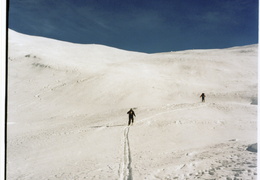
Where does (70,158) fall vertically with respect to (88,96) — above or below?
below

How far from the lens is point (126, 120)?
15.9 metres

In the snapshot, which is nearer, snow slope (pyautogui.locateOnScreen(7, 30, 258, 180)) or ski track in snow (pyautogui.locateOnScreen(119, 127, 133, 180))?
ski track in snow (pyautogui.locateOnScreen(119, 127, 133, 180))

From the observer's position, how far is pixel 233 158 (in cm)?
589

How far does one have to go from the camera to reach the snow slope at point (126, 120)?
666 centimetres

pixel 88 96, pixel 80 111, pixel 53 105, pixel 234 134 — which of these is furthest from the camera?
pixel 88 96

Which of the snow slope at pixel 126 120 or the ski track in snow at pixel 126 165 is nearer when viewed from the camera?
the ski track in snow at pixel 126 165

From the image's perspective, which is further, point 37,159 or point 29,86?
point 29,86

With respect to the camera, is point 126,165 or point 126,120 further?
point 126,120

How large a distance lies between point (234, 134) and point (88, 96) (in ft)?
56.9

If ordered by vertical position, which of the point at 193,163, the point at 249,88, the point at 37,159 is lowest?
the point at 37,159

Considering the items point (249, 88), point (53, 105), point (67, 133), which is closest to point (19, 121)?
point (53, 105)

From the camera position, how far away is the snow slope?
666cm

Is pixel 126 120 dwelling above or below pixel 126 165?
above

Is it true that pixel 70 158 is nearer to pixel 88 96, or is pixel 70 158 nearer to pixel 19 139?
pixel 19 139
